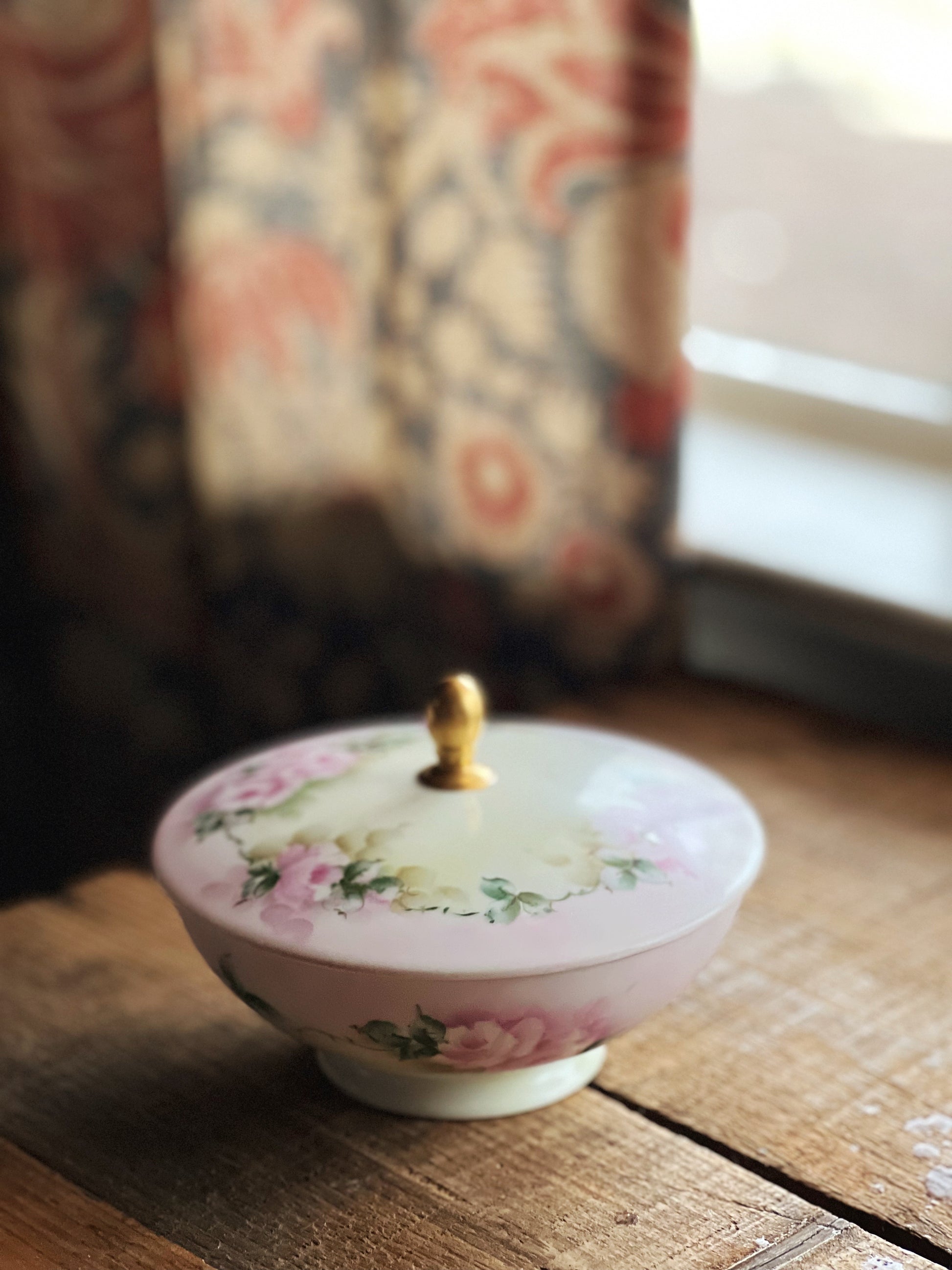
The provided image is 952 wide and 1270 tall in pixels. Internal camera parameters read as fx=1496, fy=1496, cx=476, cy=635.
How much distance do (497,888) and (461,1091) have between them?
0.43 ft

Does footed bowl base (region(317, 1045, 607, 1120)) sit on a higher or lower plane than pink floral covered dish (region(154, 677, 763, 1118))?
lower

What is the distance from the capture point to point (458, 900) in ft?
1.92

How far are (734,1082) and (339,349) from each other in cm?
77

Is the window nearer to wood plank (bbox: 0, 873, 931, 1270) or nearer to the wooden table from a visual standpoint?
the wooden table

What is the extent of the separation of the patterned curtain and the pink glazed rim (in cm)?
55

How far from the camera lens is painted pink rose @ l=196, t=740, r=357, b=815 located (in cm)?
67

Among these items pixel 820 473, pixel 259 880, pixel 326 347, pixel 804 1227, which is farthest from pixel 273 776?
pixel 820 473

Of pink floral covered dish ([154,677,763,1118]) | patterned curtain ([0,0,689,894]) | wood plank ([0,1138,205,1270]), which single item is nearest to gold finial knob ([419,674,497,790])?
pink floral covered dish ([154,677,763,1118])

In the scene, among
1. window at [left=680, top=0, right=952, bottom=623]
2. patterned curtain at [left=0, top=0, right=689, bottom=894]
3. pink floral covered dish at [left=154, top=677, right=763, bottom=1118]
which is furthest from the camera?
window at [left=680, top=0, right=952, bottom=623]

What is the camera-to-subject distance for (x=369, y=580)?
1.36 metres

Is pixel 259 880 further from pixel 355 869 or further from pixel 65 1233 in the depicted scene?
pixel 65 1233

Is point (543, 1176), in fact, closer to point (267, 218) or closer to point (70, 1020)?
point (70, 1020)

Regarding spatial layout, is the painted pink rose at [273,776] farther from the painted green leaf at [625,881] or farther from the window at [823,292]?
the window at [823,292]

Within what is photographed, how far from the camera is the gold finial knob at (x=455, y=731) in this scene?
25.9 inches
